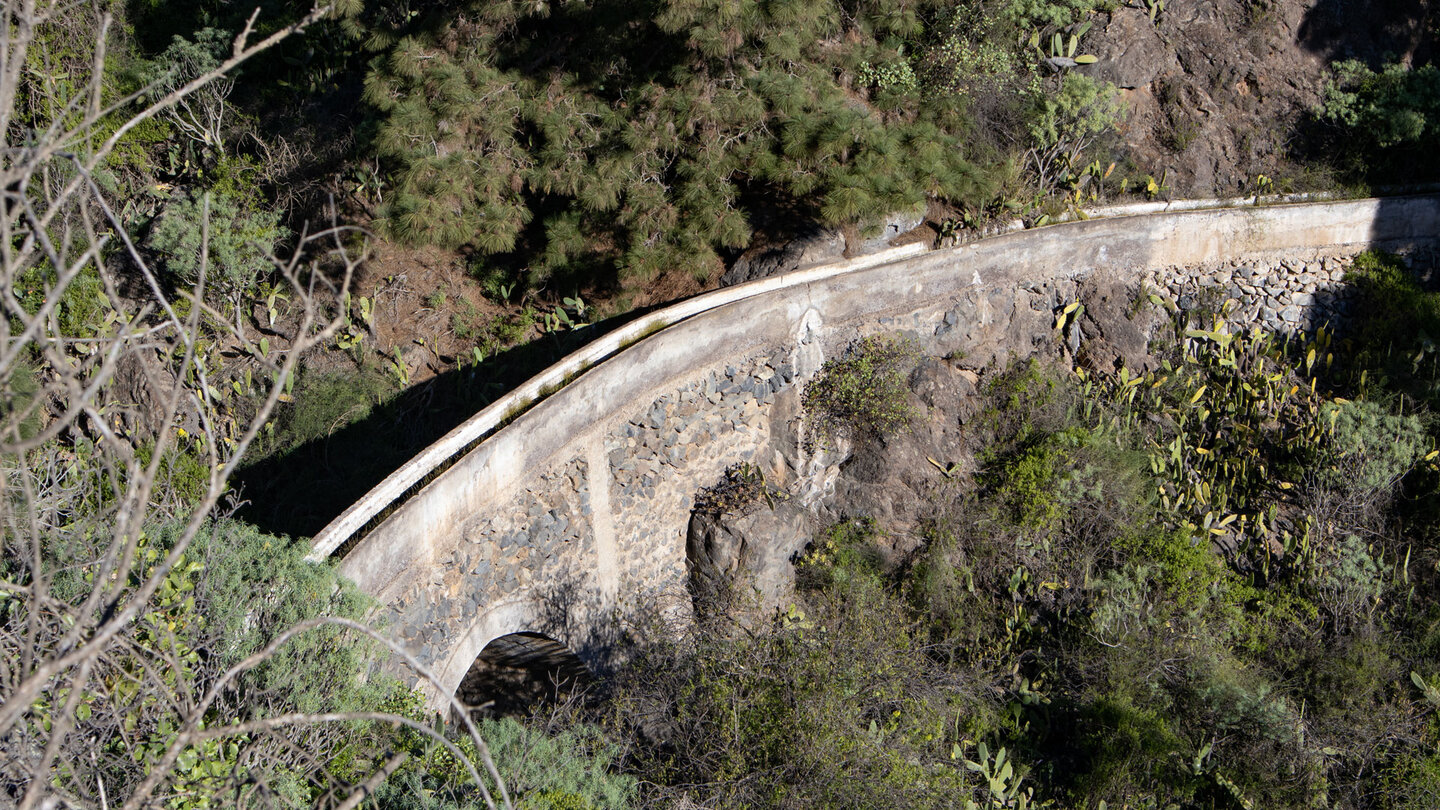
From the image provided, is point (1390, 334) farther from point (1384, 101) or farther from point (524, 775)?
point (524, 775)

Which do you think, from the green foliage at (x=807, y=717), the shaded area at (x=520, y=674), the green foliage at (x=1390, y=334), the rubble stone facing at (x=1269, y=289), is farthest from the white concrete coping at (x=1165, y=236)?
the green foliage at (x=807, y=717)

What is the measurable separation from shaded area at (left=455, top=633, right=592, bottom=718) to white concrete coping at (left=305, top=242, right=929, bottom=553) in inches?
71.9

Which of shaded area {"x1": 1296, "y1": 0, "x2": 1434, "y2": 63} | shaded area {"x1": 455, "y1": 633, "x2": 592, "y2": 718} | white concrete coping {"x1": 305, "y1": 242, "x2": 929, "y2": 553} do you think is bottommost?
shaded area {"x1": 455, "y1": 633, "x2": 592, "y2": 718}

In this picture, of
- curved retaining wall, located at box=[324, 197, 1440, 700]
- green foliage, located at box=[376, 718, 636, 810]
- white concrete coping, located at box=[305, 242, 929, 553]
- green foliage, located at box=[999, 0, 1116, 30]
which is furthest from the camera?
green foliage, located at box=[999, 0, 1116, 30]

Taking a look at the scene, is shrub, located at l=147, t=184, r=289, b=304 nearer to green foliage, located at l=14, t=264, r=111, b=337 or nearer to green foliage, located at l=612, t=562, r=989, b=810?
green foliage, located at l=14, t=264, r=111, b=337

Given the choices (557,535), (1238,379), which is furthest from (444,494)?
(1238,379)

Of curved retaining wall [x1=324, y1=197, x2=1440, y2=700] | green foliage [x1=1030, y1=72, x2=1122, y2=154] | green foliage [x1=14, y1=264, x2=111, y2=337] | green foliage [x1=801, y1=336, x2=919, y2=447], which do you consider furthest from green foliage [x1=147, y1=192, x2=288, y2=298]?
green foliage [x1=1030, y1=72, x2=1122, y2=154]

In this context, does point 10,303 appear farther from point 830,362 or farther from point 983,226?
point 983,226

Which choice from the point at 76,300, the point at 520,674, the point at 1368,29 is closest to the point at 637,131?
the point at 520,674

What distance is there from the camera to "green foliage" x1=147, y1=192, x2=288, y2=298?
10016mm

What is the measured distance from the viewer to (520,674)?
920cm

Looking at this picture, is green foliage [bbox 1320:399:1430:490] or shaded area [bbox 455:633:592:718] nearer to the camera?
shaded area [bbox 455:633:592:718]

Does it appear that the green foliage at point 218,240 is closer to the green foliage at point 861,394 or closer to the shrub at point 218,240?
the shrub at point 218,240

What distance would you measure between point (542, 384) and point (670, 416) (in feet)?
4.51
